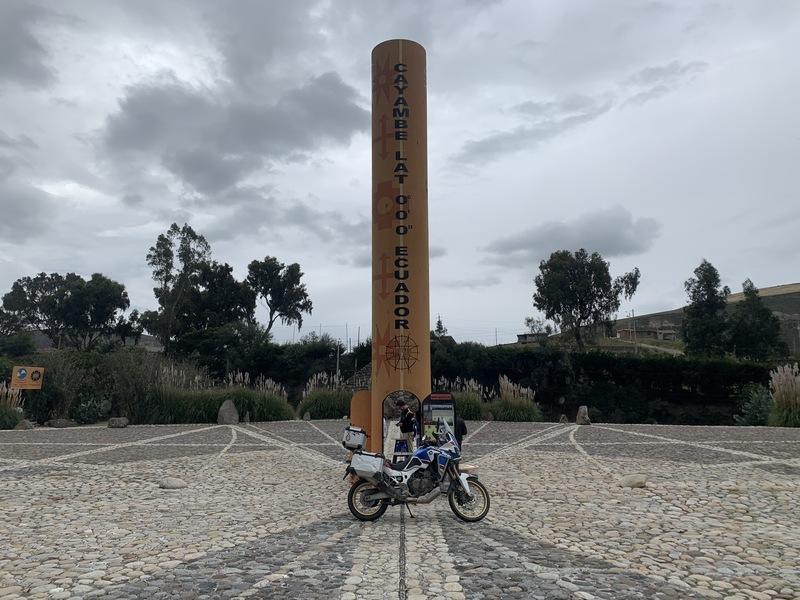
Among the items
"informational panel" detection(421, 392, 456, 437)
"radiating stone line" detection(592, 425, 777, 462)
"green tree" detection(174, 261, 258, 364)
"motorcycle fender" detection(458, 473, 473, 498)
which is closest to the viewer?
"motorcycle fender" detection(458, 473, 473, 498)

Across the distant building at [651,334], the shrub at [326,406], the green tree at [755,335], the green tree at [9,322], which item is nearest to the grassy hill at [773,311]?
the distant building at [651,334]

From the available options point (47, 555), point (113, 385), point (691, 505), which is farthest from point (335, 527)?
point (113, 385)

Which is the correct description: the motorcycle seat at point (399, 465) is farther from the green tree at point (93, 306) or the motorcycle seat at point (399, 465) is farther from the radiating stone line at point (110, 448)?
the green tree at point (93, 306)

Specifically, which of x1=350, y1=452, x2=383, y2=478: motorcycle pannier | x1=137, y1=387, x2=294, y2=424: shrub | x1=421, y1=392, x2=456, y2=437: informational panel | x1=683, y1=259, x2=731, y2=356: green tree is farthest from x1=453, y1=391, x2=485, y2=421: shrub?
x1=683, y1=259, x2=731, y2=356: green tree

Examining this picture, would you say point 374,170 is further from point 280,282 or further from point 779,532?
point 280,282

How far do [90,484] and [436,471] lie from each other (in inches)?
178

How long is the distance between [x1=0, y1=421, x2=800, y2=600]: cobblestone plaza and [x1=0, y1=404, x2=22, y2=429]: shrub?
228 inches

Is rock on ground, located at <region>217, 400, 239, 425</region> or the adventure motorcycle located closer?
the adventure motorcycle

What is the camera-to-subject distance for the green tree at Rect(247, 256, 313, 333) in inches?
1861

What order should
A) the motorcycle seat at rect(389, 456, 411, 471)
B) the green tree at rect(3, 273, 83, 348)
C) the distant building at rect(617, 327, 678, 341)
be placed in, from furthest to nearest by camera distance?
the distant building at rect(617, 327, 678, 341)
the green tree at rect(3, 273, 83, 348)
the motorcycle seat at rect(389, 456, 411, 471)

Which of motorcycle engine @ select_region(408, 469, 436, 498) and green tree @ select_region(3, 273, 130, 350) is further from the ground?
green tree @ select_region(3, 273, 130, 350)

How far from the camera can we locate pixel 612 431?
13.4m

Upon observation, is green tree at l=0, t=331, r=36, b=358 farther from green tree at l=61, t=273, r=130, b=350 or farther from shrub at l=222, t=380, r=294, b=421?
shrub at l=222, t=380, r=294, b=421

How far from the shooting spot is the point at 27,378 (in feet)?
52.1
